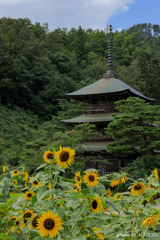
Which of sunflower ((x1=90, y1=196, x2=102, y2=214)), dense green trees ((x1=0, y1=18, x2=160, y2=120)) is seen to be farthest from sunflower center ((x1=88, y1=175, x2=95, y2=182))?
dense green trees ((x1=0, y1=18, x2=160, y2=120))

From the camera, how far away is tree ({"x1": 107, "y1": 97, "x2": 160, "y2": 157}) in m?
14.5

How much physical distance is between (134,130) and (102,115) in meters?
4.24

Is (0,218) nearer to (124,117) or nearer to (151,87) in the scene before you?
(124,117)

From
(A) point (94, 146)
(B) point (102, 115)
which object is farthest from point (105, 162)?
(B) point (102, 115)

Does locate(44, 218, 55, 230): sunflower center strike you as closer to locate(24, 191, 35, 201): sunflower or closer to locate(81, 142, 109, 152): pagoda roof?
locate(24, 191, 35, 201): sunflower

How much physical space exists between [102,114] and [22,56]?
1645cm

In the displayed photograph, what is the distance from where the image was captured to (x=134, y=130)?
584 inches

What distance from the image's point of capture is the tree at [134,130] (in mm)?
14516

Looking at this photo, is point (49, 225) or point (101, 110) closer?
point (49, 225)

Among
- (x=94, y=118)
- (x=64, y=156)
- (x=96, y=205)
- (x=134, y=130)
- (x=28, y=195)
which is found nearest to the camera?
(x=64, y=156)

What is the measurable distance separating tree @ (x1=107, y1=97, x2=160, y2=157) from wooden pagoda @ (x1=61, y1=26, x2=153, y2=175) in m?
1.79

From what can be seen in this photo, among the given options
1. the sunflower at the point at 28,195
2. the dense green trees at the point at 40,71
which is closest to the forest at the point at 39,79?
the dense green trees at the point at 40,71

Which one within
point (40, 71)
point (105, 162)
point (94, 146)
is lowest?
point (105, 162)

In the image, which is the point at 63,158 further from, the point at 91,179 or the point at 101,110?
the point at 101,110
